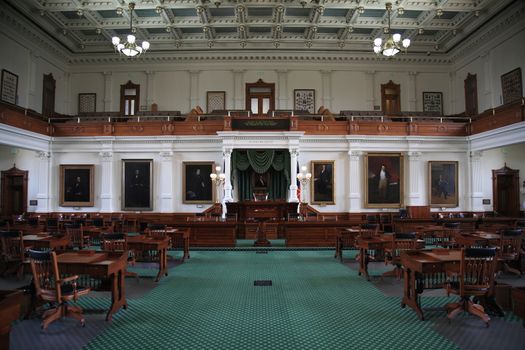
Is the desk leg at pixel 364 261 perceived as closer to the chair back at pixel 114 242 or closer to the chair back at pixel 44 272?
the chair back at pixel 114 242

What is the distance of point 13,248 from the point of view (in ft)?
24.1

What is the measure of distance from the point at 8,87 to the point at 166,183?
8173mm

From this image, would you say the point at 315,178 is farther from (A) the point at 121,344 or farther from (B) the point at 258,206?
(A) the point at 121,344

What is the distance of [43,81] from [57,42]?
2.18 metres

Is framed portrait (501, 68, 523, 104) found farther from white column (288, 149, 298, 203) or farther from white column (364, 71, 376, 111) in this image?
white column (288, 149, 298, 203)

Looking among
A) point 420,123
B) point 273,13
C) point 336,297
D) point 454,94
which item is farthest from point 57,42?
point 454,94

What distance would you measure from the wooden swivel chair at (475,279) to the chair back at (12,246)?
24.2 ft

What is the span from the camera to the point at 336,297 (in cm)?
621

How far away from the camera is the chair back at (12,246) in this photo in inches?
280

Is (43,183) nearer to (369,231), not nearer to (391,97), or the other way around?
(369,231)

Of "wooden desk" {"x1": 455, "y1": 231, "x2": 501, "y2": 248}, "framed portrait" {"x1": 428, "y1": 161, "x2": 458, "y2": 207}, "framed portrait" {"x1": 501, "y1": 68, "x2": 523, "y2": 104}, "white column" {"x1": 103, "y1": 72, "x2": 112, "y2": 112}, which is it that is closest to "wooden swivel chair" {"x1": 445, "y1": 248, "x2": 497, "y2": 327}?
"wooden desk" {"x1": 455, "y1": 231, "x2": 501, "y2": 248}

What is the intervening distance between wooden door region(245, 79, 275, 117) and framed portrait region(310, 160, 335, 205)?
209 inches

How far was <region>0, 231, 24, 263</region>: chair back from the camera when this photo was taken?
7109 millimetres

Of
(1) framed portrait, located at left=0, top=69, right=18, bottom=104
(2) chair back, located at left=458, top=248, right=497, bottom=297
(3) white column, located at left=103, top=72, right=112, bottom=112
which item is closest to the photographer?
(2) chair back, located at left=458, top=248, right=497, bottom=297
